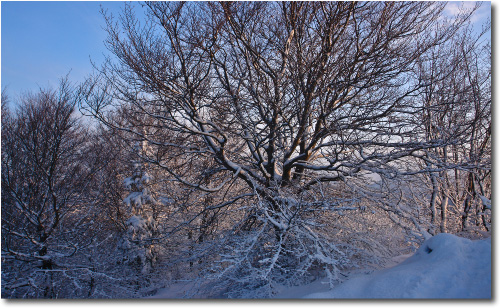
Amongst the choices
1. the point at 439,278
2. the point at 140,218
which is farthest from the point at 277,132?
the point at 140,218

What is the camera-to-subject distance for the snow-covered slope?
2.84 meters

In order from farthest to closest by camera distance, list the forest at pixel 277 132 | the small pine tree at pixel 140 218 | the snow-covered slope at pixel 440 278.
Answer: the small pine tree at pixel 140 218 < the forest at pixel 277 132 < the snow-covered slope at pixel 440 278

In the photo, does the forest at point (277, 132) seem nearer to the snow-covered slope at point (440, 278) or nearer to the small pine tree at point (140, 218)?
the snow-covered slope at point (440, 278)

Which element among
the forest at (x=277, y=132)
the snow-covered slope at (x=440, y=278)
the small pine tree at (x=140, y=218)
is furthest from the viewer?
the small pine tree at (x=140, y=218)

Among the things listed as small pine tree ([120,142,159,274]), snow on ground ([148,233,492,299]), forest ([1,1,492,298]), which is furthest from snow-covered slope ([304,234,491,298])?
small pine tree ([120,142,159,274])

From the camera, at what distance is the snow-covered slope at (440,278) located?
2.84 metres

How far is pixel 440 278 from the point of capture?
2.90 meters

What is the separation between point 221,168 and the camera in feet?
21.9

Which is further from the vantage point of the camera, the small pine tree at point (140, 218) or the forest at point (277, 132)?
the small pine tree at point (140, 218)

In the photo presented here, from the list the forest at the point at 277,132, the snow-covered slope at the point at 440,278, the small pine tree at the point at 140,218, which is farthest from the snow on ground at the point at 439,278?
the small pine tree at the point at 140,218

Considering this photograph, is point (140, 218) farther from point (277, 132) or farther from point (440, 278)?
point (440, 278)

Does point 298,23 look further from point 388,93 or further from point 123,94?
point 123,94

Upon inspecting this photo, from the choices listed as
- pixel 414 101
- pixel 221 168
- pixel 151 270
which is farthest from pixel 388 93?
pixel 151 270

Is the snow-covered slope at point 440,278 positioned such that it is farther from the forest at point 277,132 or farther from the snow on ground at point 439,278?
the forest at point 277,132
